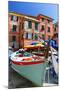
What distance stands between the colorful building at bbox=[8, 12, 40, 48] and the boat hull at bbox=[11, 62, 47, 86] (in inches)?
9.7

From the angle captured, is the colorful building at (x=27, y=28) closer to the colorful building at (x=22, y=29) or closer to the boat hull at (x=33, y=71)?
the colorful building at (x=22, y=29)

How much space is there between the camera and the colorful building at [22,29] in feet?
7.73

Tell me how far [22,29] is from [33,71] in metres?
0.50

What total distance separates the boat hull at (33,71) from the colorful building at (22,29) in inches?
9.7

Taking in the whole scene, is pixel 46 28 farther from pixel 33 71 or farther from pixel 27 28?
pixel 33 71

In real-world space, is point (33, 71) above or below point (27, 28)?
below

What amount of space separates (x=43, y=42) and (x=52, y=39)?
0.12 metres

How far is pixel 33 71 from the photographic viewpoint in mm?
2414

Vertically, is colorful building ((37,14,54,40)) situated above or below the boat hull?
above

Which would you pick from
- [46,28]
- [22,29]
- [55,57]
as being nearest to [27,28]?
[22,29]

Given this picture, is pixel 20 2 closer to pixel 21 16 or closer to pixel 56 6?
pixel 21 16

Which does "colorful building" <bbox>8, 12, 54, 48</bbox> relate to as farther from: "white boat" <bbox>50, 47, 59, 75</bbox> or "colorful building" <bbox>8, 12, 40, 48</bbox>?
"white boat" <bbox>50, 47, 59, 75</bbox>

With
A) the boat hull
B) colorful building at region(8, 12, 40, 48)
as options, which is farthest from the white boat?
colorful building at region(8, 12, 40, 48)

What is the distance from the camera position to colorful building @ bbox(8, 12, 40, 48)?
2357 mm
